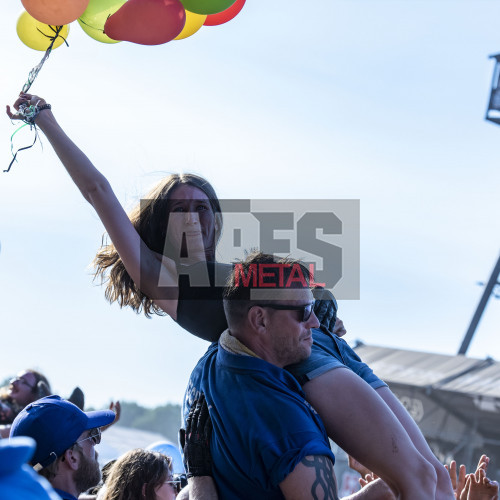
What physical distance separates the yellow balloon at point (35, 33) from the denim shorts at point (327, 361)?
1627mm

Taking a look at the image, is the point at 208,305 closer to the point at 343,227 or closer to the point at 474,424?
the point at 343,227

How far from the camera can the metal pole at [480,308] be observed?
1608 cm

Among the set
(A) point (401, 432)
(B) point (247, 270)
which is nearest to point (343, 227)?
(B) point (247, 270)

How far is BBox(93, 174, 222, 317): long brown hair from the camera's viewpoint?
3.07 meters

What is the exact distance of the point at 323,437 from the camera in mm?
2414

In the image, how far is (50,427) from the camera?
124 inches

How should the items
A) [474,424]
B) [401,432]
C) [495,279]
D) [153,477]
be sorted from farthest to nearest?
[495,279]
[474,424]
[153,477]
[401,432]

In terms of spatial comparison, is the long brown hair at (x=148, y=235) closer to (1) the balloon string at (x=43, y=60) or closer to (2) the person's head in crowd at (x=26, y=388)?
(1) the balloon string at (x=43, y=60)

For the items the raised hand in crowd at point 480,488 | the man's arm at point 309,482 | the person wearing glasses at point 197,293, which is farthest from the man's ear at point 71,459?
the raised hand in crowd at point 480,488

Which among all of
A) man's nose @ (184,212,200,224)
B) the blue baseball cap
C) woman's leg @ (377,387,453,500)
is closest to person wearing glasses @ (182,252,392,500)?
woman's leg @ (377,387,453,500)

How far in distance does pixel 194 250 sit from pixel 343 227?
0.83m

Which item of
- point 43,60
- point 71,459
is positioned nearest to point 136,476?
point 71,459

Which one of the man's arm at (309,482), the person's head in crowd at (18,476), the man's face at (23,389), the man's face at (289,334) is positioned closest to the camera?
the person's head in crowd at (18,476)

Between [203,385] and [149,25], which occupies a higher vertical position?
[149,25]
